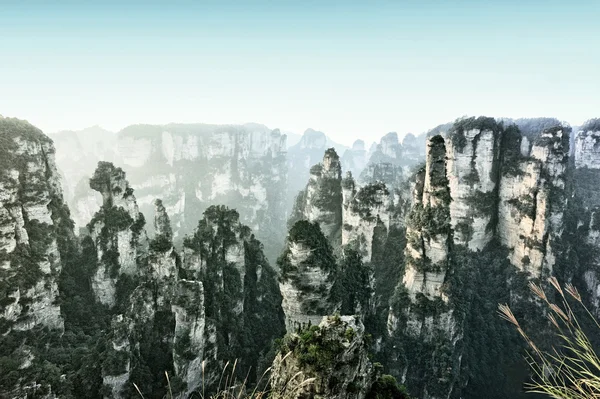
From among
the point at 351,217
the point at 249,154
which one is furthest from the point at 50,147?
the point at 249,154

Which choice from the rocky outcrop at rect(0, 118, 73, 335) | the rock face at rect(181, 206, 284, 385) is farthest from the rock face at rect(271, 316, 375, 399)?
the rocky outcrop at rect(0, 118, 73, 335)

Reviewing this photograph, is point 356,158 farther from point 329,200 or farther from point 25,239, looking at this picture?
point 25,239

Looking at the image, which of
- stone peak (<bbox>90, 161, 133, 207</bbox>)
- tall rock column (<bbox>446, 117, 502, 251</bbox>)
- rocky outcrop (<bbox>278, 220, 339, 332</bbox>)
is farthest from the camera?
tall rock column (<bbox>446, 117, 502, 251</bbox>)

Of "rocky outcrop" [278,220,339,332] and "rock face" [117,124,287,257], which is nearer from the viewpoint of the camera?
"rocky outcrop" [278,220,339,332]

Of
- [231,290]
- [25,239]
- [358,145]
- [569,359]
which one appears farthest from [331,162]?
[358,145]

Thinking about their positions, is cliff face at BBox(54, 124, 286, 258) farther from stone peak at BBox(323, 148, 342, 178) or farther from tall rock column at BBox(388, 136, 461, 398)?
tall rock column at BBox(388, 136, 461, 398)

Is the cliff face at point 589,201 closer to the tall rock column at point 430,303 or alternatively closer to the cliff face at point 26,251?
the tall rock column at point 430,303
